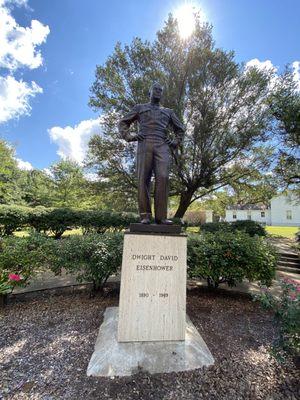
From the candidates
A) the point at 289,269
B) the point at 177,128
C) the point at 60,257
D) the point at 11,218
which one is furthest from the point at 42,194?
the point at 177,128

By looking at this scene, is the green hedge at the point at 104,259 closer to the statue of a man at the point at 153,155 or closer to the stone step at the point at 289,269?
the statue of a man at the point at 153,155

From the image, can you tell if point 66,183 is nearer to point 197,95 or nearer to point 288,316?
point 197,95

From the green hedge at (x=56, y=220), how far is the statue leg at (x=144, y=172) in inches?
373

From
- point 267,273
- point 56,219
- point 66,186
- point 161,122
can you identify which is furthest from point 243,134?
point 66,186

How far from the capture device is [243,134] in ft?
41.1

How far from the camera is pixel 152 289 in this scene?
3020mm

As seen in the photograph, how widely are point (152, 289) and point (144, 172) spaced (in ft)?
5.65

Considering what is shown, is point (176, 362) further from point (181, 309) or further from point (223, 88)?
point (223, 88)

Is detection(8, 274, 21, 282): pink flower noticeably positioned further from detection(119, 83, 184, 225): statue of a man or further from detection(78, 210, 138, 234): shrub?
detection(78, 210, 138, 234): shrub

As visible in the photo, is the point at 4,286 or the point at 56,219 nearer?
the point at 4,286

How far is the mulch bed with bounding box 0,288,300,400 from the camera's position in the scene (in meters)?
2.25

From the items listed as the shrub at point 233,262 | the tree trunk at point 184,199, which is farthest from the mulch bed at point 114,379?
the tree trunk at point 184,199

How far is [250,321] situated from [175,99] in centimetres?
1174

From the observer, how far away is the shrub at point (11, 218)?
1036 cm
